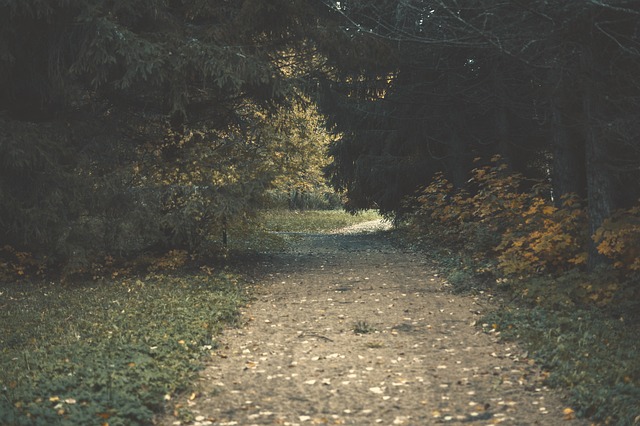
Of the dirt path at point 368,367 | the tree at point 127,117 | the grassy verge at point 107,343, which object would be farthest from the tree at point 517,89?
the grassy verge at point 107,343

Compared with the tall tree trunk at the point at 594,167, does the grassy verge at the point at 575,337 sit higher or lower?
lower

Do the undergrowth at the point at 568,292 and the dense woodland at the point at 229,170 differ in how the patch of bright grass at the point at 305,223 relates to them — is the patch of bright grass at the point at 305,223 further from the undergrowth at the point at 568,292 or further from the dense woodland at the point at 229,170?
the undergrowth at the point at 568,292

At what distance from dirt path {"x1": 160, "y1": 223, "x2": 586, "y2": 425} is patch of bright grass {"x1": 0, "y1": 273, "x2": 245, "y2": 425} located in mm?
370

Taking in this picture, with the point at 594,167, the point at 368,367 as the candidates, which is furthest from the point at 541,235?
the point at 368,367

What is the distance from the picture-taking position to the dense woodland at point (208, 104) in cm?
917

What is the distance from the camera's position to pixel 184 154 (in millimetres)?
12977

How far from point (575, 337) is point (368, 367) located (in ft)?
7.62

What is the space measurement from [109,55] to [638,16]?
8025mm

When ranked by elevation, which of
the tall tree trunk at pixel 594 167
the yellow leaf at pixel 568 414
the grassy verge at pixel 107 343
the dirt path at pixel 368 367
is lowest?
the dirt path at pixel 368 367

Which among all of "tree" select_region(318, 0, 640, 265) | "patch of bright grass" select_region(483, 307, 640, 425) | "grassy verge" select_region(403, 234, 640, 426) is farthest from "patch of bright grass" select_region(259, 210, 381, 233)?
"patch of bright grass" select_region(483, 307, 640, 425)

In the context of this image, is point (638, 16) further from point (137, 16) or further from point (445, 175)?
point (445, 175)

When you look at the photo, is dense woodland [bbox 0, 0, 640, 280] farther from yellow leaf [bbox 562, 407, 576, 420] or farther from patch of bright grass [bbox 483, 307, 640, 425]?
yellow leaf [bbox 562, 407, 576, 420]

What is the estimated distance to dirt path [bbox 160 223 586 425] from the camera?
5516mm

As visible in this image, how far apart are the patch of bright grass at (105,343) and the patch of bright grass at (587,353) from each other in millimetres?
3482
